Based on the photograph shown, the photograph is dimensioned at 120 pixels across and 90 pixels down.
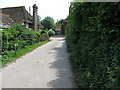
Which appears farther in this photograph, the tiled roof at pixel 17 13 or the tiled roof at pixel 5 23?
the tiled roof at pixel 17 13

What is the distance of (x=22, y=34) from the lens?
11273mm

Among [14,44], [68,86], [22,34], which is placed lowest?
[68,86]

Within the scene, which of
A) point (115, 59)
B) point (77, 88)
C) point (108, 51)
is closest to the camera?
point (115, 59)

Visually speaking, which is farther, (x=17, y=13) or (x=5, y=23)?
(x=17, y=13)

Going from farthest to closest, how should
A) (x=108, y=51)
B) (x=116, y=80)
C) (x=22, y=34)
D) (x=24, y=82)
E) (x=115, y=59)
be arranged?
(x=22, y=34) < (x=24, y=82) < (x=108, y=51) < (x=115, y=59) < (x=116, y=80)

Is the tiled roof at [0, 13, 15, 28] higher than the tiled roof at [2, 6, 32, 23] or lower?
lower

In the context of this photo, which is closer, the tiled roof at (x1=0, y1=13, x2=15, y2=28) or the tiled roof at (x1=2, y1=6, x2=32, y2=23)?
the tiled roof at (x1=0, y1=13, x2=15, y2=28)

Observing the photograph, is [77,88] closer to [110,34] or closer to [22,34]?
[110,34]

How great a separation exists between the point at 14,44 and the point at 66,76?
6.18 metres

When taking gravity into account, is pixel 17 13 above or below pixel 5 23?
above

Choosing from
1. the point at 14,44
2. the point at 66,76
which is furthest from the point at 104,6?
the point at 14,44

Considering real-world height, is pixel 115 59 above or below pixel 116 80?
above

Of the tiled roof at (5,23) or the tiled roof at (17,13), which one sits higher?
the tiled roof at (17,13)

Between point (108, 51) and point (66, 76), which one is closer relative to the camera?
point (108, 51)
